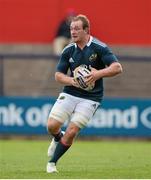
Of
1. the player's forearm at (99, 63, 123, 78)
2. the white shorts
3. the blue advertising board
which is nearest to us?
the player's forearm at (99, 63, 123, 78)

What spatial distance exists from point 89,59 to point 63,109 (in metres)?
0.84

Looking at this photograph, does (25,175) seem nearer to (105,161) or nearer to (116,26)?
(105,161)

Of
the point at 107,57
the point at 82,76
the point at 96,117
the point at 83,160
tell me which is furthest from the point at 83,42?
the point at 96,117

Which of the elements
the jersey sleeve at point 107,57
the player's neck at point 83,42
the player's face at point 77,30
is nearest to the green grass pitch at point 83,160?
the jersey sleeve at point 107,57

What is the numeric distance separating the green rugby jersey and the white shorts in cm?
9

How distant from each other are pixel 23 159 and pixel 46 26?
1205 centimetres

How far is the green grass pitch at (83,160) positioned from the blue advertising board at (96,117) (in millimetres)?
293

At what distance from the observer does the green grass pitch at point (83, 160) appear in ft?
44.3

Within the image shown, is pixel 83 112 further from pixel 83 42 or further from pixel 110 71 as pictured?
pixel 83 42

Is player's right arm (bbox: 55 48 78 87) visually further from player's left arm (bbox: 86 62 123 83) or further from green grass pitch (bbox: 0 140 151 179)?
green grass pitch (bbox: 0 140 151 179)

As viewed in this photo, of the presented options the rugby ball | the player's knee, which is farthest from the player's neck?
the player's knee

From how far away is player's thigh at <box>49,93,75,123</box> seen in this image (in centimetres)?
1380

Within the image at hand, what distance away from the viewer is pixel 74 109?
13.9 m

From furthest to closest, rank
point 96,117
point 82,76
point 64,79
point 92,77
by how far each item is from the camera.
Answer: point 96,117 < point 64,79 < point 82,76 < point 92,77
